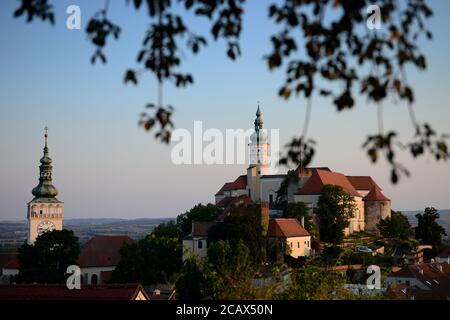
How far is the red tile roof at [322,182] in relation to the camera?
69375 millimetres

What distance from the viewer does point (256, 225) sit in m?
53.8

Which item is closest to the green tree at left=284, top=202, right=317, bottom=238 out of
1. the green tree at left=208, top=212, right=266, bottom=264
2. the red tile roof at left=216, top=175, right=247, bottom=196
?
the green tree at left=208, top=212, right=266, bottom=264

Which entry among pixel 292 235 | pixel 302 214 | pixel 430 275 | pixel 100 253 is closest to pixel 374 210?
pixel 302 214

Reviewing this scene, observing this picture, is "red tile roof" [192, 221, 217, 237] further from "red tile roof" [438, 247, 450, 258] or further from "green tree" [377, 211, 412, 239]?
"red tile roof" [438, 247, 450, 258]

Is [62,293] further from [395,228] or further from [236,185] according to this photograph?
[236,185]

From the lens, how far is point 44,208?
8306cm

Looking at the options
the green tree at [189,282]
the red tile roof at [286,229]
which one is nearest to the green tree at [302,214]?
the red tile roof at [286,229]

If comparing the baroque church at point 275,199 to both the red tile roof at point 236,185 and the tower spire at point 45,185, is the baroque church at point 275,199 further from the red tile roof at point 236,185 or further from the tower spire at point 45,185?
the tower spire at point 45,185

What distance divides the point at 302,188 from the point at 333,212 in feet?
25.2

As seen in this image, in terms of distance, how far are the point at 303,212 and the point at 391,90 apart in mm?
58354

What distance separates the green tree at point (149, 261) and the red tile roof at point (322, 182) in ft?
62.1

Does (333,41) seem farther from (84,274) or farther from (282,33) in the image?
(84,274)

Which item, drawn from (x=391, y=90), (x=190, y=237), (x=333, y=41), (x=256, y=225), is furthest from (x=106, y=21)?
(x=190, y=237)
